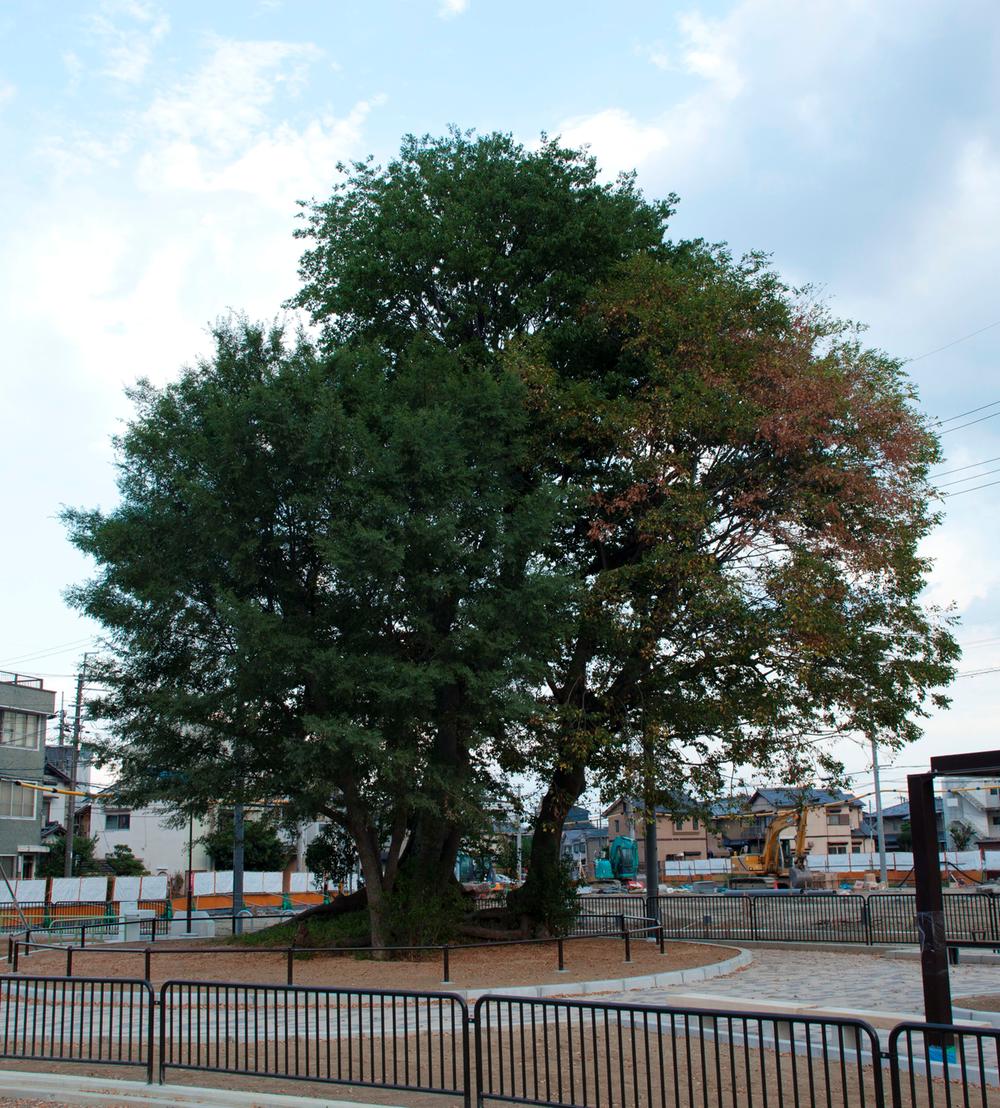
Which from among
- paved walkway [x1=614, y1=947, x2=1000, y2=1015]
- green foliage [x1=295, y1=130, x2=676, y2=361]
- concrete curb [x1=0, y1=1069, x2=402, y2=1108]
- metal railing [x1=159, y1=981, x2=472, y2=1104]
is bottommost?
paved walkway [x1=614, y1=947, x2=1000, y2=1015]

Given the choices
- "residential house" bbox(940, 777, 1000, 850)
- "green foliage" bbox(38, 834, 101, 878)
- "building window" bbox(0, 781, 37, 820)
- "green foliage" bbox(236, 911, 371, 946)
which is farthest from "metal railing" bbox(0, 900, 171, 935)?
"residential house" bbox(940, 777, 1000, 850)

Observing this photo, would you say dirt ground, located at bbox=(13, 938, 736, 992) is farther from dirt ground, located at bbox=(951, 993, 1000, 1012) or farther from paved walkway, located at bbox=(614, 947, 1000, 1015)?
dirt ground, located at bbox=(951, 993, 1000, 1012)

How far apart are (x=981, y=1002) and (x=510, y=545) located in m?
10.2

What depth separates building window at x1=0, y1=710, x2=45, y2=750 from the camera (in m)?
52.9

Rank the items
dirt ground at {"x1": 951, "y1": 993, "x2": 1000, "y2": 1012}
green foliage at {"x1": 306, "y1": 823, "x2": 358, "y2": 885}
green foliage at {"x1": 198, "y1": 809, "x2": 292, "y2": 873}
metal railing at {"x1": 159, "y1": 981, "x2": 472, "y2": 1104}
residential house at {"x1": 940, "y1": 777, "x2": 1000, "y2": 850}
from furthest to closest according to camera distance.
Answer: residential house at {"x1": 940, "y1": 777, "x2": 1000, "y2": 850}, green foliage at {"x1": 198, "y1": 809, "x2": 292, "y2": 873}, green foliage at {"x1": 306, "y1": 823, "x2": 358, "y2": 885}, dirt ground at {"x1": 951, "y1": 993, "x2": 1000, "y2": 1012}, metal railing at {"x1": 159, "y1": 981, "x2": 472, "y2": 1104}

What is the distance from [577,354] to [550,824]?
33.6 feet

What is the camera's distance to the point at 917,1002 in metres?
15.0

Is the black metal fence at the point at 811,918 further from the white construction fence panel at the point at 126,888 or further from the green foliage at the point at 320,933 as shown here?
the white construction fence panel at the point at 126,888

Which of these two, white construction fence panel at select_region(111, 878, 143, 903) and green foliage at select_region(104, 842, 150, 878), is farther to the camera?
green foliage at select_region(104, 842, 150, 878)

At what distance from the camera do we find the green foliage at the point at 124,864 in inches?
2537

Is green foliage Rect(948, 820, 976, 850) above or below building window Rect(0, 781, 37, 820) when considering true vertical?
below

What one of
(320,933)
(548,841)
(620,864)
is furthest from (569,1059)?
(620,864)

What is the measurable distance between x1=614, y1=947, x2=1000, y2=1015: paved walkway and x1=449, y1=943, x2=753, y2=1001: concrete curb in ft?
0.72

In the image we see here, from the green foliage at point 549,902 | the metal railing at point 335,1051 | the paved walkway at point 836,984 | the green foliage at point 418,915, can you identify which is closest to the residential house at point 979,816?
the green foliage at point 549,902
